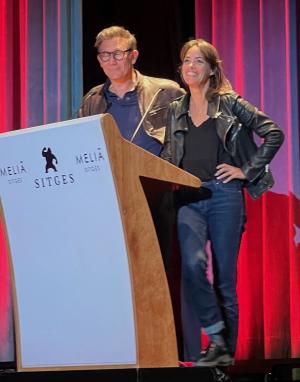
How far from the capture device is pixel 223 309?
3062 millimetres

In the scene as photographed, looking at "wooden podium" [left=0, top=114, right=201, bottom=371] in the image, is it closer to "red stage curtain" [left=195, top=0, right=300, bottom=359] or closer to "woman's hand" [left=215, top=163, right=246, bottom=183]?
"woman's hand" [left=215, top=163, right=246, bottom=183]

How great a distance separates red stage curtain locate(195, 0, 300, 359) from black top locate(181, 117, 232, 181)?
981mm

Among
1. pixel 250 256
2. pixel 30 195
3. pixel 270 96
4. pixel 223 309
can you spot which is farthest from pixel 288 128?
pixel 30 195

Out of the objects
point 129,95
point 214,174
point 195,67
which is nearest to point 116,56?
point 129,95

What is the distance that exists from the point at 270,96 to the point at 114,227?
2059 mm

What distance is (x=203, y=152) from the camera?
10.2 ft

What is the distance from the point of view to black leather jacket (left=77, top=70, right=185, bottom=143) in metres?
3.38

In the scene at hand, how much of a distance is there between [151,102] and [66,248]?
1.22 metres

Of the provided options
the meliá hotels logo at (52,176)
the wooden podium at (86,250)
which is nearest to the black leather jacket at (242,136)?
the wooden podium at (86,250)

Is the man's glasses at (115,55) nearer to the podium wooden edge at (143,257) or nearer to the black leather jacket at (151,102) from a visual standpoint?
the black leather jacket at (151,102)

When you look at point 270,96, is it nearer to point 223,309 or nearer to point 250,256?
point 250,256

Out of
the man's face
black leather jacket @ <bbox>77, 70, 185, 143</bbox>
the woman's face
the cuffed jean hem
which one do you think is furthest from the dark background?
the cuffed jean hem

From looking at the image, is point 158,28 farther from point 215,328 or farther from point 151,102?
point 215,328

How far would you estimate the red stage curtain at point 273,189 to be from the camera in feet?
13.0
